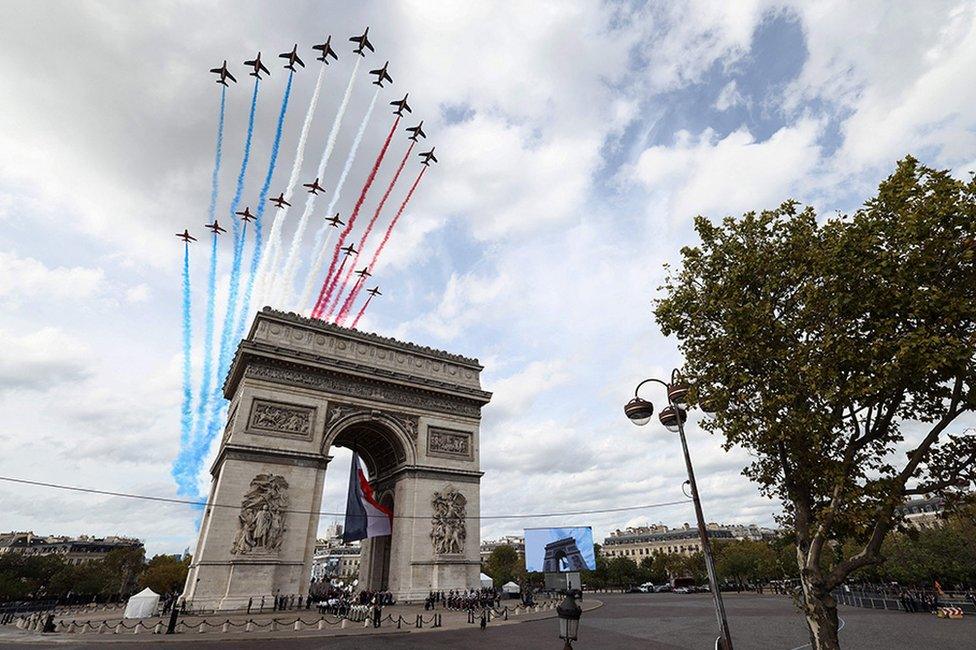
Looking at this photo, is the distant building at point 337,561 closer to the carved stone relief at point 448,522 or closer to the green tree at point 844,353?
the carved stone relief at point 448,522

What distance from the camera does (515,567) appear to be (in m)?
94.9

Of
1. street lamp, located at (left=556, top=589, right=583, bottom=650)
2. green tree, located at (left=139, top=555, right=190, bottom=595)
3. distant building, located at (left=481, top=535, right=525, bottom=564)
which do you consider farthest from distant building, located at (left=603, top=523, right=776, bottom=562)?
street lamp, located at (left=556, top=589, right=583, bottom=650)

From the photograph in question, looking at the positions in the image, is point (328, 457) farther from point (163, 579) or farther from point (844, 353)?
point (163, 579)

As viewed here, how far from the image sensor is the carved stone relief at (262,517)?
2502 cm

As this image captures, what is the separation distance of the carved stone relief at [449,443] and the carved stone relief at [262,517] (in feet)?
32.0

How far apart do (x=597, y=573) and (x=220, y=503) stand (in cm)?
7289

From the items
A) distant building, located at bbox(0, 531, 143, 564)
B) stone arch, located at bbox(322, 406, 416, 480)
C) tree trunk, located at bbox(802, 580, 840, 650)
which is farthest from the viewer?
distant building, located at bbox(0, 531, 143, 564)

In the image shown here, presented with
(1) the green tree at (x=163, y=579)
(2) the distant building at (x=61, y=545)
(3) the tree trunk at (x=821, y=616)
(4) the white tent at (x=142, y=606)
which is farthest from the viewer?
(2) the distant building at (x=61, y=545)

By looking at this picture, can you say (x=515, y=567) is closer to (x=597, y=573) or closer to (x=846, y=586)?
(x=597, y=573)

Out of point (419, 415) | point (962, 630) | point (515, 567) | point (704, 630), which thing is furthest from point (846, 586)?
point (515, 567)

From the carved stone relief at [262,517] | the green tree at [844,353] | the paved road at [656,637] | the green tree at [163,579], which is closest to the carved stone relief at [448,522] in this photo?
the paved road at [656,637]

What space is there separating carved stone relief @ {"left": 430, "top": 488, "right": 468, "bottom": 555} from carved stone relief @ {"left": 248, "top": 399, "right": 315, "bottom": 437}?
9.48 meters

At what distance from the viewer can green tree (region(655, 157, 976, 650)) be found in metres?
9.16

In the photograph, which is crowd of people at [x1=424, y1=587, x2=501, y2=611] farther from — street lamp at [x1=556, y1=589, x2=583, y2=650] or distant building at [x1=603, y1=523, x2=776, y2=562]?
distant building at [x1=603, y1=523, x2=776, y2=562]
